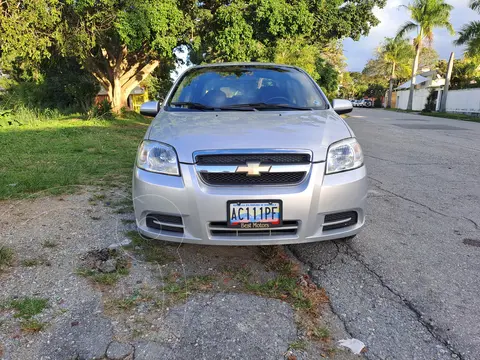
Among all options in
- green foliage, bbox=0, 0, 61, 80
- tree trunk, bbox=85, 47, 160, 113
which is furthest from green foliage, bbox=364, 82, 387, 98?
green foliage, bbox=0, 0, 61, 80

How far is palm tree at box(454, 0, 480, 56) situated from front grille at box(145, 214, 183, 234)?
101ft

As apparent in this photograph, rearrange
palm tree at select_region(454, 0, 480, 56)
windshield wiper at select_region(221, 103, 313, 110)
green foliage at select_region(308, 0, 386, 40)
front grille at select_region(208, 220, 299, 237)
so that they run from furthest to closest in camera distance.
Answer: palm tree at select_region(454, 0, 480, 56) → green foliage at select_region(308, 0, 386, 40) → windshield wiper at select_region(221, 103, 313, 110) → front grille at select_region(208, 220, 299, 237)

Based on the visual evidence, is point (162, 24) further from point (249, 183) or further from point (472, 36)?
point (472, 36)

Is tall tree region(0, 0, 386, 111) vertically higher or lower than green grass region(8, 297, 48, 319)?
higher

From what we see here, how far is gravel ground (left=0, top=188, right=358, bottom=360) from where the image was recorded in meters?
2.03

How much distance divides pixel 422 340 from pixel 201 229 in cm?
146

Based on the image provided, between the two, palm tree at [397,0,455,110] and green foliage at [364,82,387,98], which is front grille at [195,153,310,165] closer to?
palm tree at [397,0,455,110]

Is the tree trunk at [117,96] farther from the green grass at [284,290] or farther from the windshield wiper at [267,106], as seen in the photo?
the green grass at [284,290]

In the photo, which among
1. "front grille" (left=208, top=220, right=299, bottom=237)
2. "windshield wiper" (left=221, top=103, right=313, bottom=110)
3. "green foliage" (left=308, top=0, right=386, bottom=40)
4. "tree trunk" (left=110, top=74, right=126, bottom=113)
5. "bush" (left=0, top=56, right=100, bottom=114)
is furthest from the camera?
"bush" (left=0, top=56, right=100, bottom=114)

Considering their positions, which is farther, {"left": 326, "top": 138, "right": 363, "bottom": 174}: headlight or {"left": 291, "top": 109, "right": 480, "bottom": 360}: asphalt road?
{"left": 326, "top": 138, "right": 363, "bottom": 174}: headlight

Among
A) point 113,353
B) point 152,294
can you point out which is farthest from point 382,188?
point 113,353

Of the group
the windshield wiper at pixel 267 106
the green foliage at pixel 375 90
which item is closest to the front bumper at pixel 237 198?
the windshield wiper at pixel 267 106

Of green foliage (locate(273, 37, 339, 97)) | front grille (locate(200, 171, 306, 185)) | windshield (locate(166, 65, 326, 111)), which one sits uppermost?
green foliage (locate(273, 37, 339, 97))

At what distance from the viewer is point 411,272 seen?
9.45 feet
